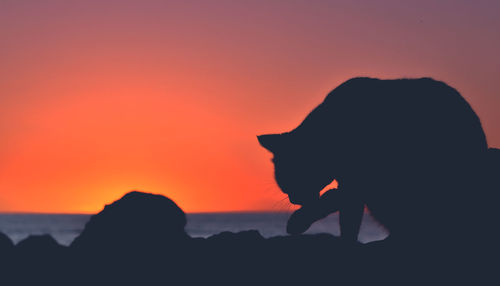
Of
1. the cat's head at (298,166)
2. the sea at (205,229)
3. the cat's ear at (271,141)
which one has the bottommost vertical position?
the sea at (205,229)

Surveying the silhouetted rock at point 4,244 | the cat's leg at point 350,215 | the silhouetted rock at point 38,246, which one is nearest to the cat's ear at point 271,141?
the cat's leg at point 350,215

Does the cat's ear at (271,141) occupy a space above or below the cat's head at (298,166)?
above

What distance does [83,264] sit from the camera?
6902mm

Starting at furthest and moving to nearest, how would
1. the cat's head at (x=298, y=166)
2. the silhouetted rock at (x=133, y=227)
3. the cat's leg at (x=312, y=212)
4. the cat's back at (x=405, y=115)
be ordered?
1. the cat's head at (x=298, y=166)
2. the cat's leg at (x=312, y=212)
3. the cat's back at (x=405, y=115)
4. the silhouetted rock at (x=133, y=227)

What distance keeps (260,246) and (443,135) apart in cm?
320

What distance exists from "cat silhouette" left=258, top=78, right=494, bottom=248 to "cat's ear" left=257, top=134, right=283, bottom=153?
2 centimetres

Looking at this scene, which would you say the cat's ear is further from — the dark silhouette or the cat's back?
the cat's back

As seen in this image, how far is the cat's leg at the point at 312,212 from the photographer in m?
9.46

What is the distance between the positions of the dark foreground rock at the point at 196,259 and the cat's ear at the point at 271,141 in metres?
2.33

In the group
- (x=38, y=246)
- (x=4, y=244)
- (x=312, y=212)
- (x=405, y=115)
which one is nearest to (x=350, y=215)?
(x=312, y=212)

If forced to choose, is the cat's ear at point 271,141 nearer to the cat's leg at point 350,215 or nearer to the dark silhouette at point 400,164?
the dark silhouette at point 400,164

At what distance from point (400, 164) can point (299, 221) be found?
6.50 feet

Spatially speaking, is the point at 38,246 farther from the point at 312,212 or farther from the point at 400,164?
the point at 400,164

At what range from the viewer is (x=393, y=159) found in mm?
8672
